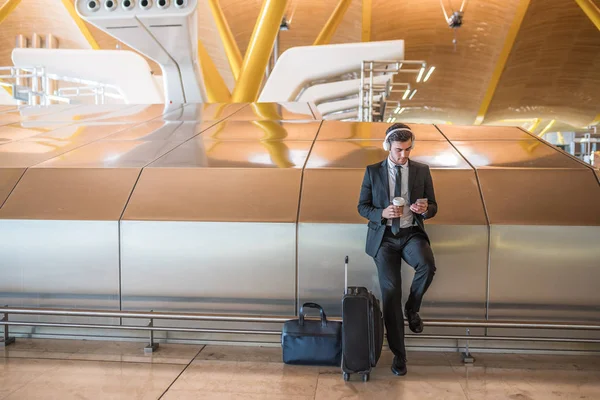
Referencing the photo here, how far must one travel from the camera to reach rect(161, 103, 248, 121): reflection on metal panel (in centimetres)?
1115

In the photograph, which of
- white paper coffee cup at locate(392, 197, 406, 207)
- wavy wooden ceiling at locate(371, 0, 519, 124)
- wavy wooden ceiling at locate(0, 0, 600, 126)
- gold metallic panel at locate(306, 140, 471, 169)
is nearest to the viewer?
white paper coffee cup at locate(392, 197, 406, 207)

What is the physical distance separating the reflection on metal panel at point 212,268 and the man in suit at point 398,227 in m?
1.17

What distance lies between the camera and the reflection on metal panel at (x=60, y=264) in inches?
231

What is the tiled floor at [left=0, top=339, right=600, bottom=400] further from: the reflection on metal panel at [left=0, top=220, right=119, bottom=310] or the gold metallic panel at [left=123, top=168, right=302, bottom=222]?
the gold metallic panel at [left=123, top=168, right=302, bottom=222]

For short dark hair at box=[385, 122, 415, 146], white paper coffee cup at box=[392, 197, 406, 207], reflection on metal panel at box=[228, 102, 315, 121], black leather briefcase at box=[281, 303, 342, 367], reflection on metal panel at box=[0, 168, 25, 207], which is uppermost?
reflection on metal panel at box=[228, 102, 315, 121]

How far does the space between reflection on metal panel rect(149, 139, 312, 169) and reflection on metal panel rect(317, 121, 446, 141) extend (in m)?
0.76

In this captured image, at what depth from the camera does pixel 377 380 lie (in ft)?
15.0

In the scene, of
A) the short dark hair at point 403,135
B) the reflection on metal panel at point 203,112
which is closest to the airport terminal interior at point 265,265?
the short dark hair at point 403,135

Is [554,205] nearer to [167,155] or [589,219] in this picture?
[589,219]

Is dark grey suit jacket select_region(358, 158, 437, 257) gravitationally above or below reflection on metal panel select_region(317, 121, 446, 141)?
below

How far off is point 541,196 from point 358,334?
2.89 meters

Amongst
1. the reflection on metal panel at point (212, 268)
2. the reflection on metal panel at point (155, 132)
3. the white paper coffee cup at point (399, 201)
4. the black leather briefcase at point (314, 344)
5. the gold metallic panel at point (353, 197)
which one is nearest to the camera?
the white paper coffee cup at point (399, 201)

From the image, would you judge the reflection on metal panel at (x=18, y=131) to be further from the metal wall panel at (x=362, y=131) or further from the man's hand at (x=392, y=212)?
the man's hand at (x=392, y=212)

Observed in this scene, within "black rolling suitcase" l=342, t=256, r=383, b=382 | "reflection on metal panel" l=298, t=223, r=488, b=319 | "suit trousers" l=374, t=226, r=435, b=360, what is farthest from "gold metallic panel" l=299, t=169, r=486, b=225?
"black rolling suitcase" l=342, t=256, r=383, b=382
